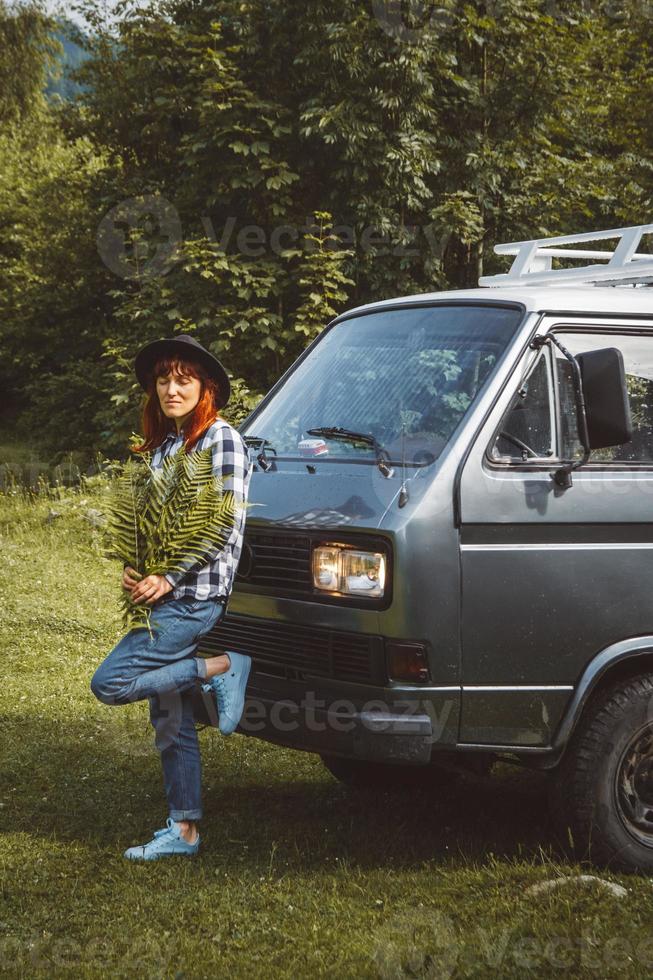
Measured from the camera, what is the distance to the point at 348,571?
4488 millimetres

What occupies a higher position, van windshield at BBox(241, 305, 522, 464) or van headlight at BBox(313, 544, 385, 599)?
van windshield at BBox(241, 305, 522, 464)

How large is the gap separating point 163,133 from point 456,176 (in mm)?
4635

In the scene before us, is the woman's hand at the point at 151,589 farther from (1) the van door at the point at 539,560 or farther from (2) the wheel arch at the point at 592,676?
(2) the wheel arch at the point at 592,676

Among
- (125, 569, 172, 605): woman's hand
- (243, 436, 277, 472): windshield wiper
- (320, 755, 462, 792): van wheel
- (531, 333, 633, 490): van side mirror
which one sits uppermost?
(531, 333, 633, 490): van side mirror

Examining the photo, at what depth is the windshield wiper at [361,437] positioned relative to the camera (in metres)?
4.64

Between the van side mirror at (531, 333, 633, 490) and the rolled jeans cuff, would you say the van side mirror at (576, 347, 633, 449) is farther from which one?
the rolled jeans cuff

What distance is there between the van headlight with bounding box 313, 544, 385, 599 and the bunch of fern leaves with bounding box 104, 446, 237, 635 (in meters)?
0.40

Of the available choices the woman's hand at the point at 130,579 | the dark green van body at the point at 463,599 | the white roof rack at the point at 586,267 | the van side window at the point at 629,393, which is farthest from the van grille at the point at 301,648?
the white roof rack at the point at 586,267

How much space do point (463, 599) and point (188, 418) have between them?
1418mm

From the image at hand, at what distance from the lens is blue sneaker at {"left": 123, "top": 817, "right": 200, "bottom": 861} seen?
4918 mm

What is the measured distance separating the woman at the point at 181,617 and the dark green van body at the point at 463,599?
0.18 m
